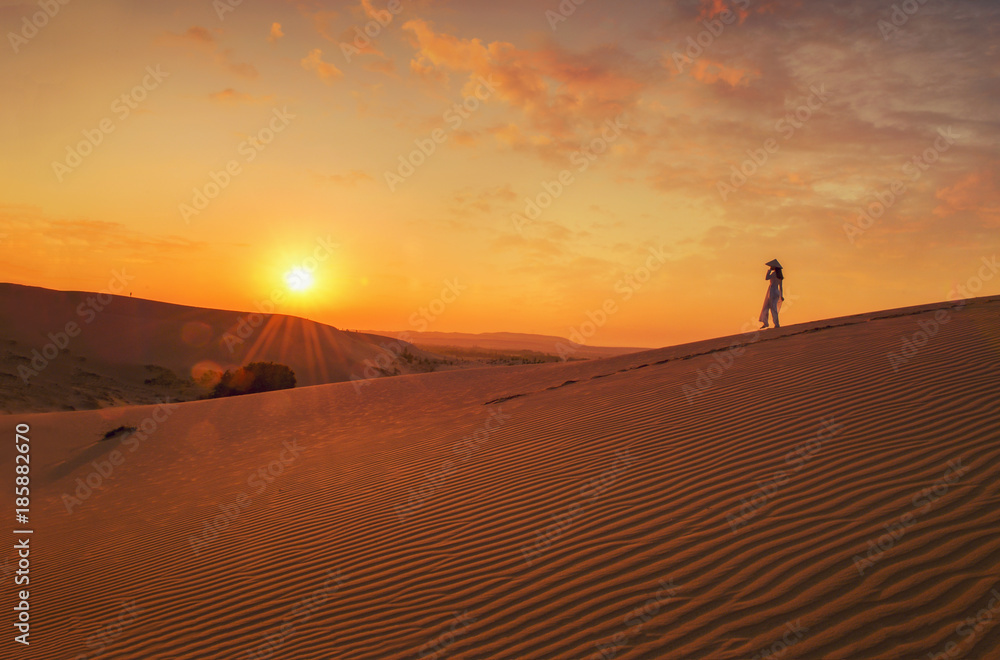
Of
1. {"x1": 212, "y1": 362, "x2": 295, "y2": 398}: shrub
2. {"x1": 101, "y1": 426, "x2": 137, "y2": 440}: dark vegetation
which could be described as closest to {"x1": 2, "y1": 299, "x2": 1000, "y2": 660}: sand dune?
{"x1": 101, "y1": 426, "x2": 137, "y2": 440}: dark vegetation

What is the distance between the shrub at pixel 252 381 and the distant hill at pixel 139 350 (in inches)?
147

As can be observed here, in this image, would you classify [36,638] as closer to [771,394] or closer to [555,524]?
[555,524]

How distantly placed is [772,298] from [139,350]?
34.9m

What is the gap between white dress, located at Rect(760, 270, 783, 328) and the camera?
14328 millimetres

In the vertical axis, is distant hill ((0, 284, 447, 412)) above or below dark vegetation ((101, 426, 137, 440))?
above

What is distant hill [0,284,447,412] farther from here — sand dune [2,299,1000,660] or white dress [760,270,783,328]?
white dress [760,270,783,328]

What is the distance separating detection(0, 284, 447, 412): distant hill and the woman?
2172 cm

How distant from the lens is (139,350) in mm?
34875

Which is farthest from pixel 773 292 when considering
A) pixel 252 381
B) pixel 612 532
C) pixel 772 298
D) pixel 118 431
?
pixel 252 381

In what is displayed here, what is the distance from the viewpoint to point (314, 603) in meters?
4.40

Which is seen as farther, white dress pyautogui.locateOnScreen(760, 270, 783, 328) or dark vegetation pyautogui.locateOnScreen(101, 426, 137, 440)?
white dress pyautogui.locateOnScreen(760, 270, 783, 328)

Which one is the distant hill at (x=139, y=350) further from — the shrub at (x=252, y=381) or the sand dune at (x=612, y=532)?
the sand dune at (x=612, y=532)

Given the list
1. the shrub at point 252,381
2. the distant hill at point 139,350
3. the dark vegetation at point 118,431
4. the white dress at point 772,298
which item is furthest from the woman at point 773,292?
the distant hill at point 139,350

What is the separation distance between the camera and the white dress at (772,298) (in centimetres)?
1433
